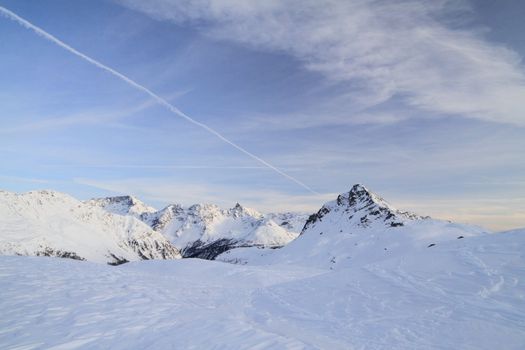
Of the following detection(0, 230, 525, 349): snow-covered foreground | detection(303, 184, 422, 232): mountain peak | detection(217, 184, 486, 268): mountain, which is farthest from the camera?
detection(303, 184, 422, 232): mountain peak

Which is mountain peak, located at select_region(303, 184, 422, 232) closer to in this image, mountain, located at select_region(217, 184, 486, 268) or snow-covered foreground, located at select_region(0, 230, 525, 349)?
mountain, located at select_region(217, 184, 486, 268)

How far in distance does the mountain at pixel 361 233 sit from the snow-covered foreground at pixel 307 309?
47.1 metres

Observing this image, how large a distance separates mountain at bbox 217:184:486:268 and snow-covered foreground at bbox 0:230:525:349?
47058mm

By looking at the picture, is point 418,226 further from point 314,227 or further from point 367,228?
point 314,227

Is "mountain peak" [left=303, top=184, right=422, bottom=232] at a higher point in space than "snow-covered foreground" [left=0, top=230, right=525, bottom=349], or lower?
higher

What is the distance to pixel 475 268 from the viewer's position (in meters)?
18.6

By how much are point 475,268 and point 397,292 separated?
178 inches

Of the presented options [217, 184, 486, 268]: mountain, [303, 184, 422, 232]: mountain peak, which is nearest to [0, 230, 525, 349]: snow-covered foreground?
[217, 184, 486, 268]: mountain

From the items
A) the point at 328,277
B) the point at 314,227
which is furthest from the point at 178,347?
the point at 314,227

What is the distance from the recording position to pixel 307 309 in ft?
59.2

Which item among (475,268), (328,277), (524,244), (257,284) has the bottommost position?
(257,284)

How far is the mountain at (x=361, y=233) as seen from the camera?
89000 millimetres

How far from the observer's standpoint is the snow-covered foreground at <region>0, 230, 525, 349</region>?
38.4 feet

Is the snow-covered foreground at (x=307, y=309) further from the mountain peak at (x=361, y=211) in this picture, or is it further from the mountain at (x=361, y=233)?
the mountain peak at (x=361, y=211)
